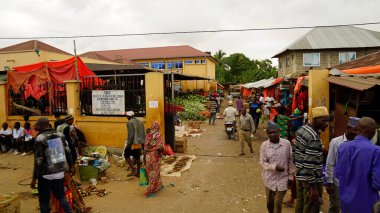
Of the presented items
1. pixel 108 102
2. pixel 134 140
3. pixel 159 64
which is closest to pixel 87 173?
pixel 134 140

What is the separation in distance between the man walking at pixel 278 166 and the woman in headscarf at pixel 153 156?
8.94 feet

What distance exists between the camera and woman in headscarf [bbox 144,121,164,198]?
249 inches

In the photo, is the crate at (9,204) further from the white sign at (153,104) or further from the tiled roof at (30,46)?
the tiled roof at (30,46)

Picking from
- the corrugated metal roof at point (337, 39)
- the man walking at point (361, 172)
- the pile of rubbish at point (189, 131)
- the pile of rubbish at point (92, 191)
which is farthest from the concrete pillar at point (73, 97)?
the corrugated metal roof at point (337, 39)

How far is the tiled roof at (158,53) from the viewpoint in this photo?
127ft

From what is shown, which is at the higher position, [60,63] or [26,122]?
[60,63]

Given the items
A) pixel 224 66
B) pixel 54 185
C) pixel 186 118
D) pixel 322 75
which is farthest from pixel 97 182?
pixel 224 66

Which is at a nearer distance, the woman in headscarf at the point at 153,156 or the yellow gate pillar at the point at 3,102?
the woman in headscarf at the point at 153,156

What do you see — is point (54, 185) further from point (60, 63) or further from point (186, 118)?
point (186, 118)

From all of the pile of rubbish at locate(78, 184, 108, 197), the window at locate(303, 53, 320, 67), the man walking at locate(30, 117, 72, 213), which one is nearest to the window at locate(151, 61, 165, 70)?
the window at locate(303, 53, 320, 67)

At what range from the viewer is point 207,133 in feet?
48.2

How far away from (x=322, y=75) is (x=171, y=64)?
31.9 m

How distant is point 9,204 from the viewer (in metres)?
4.53

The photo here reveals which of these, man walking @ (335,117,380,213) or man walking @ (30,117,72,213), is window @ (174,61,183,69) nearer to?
man walking @ (30,117,72,213)
